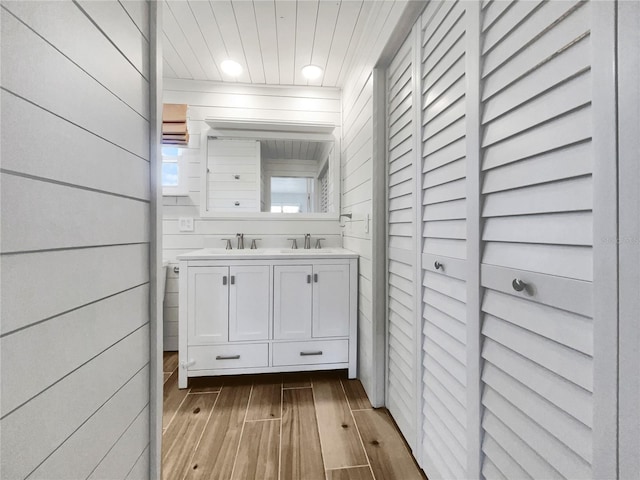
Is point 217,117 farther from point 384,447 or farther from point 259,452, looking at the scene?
point 384,447

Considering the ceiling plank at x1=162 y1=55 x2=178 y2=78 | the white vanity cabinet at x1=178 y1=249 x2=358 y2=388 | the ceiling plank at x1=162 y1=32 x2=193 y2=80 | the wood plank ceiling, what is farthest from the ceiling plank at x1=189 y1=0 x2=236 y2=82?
the white vanity cabinet at x1=178 y1=249 x2=358 y2=388

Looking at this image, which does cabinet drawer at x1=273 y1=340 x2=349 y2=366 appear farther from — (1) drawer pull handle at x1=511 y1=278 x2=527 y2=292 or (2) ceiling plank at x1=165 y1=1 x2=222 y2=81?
(2) ceiling plank at x1=165 y1=1 x2=222 y2=81

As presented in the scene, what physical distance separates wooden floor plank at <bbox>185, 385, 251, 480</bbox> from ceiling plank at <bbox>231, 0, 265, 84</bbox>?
93.4 inches

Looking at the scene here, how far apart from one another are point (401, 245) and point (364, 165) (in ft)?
2.19

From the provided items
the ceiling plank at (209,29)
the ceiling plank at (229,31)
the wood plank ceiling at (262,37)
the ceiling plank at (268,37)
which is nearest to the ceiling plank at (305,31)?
the wood plank ceiling at (262,37)

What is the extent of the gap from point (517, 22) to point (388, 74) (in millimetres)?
1037

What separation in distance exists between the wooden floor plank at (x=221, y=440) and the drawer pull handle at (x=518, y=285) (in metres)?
1.36

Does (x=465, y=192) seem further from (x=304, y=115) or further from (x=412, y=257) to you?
(x=304, y=115)

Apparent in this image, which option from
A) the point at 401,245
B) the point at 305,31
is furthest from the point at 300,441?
the point at 305,31

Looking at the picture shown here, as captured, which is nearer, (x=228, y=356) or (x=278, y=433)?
(x=278, y=433)

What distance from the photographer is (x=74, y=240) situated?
1.78ft

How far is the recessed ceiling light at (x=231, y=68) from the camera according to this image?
2.07 m

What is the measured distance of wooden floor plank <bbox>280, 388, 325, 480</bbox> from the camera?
1.17 metres

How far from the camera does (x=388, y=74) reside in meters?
1.55
